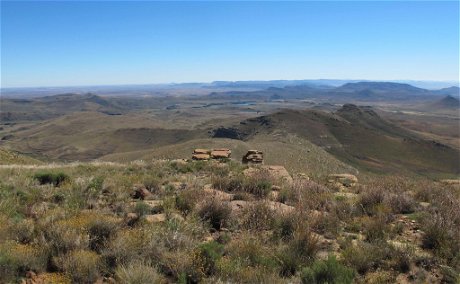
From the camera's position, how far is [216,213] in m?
7.92

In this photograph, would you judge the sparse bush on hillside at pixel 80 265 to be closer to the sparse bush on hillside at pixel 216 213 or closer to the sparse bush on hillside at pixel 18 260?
the sparse bush on hillside at pixel 18 260

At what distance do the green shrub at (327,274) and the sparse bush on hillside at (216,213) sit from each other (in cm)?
254

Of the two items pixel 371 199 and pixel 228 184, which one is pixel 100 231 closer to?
pixel 228 184

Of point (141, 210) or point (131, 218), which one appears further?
point (141, 210)

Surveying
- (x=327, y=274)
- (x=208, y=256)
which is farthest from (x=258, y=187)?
(x=327, y=274)

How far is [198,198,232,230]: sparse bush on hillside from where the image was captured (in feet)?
25.7

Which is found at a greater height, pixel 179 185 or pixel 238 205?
pixel 238 205

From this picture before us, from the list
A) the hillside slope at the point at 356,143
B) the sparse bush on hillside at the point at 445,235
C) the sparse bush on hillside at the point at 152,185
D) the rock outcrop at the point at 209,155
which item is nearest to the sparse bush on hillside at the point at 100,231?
the sparse bush on hillside at the point at 152,185

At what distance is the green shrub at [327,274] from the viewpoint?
5.34 m

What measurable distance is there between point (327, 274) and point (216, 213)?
299cm

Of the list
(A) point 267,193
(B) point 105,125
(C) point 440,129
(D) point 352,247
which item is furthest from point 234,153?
(C) point 440,129

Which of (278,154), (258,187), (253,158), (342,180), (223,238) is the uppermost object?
(223,238)

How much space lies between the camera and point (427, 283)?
5543mm

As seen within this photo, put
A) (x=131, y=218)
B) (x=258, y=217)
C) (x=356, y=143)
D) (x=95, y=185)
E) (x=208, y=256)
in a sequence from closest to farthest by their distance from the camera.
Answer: (x=208, y=256)
(x=131, y=218)
(x=258, y=217)
(x=95, y=185)
(x=356, y=143)
